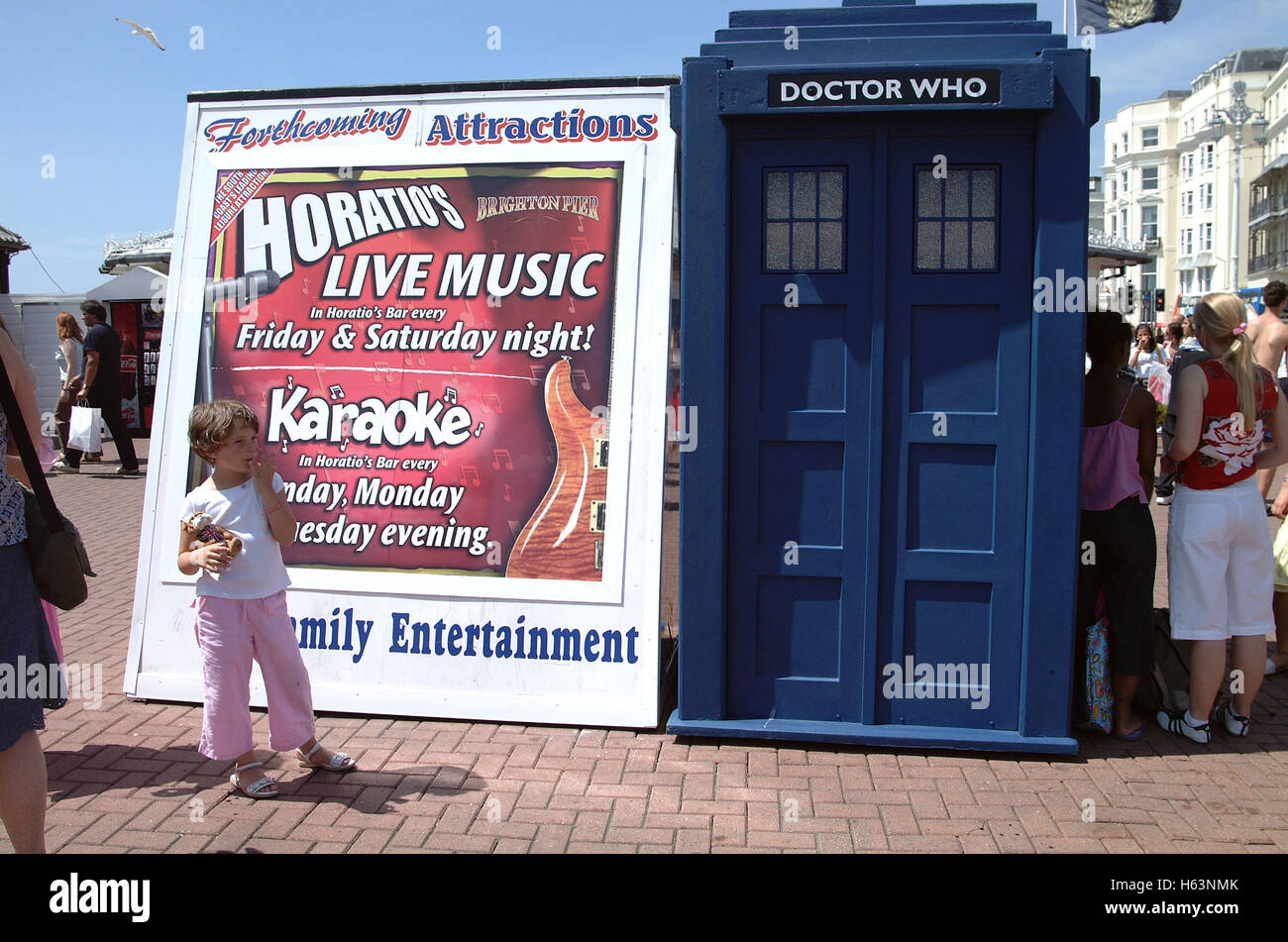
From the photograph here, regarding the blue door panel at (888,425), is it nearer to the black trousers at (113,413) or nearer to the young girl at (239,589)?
the young girl at (239,589)

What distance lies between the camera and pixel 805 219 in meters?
4.24

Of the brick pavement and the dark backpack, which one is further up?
the dark backpack

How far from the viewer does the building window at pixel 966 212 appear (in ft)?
13.7

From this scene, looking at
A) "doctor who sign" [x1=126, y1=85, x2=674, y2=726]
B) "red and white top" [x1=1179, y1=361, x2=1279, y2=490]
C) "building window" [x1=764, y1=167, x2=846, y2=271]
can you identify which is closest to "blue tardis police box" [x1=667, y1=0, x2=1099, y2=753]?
"building window" [x1=764, y1=167, x2=846, y2=271]

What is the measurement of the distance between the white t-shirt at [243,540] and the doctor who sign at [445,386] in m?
0.88

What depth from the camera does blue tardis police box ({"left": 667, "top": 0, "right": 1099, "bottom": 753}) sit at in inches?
162

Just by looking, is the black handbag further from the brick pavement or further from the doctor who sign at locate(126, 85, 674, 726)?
the doctor who sign at locate(126, 85, 674, 726)

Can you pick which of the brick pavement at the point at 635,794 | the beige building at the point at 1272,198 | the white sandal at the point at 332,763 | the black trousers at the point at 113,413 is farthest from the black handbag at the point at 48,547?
the beige building at the point at 1272,198

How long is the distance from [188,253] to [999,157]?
3.82 meters

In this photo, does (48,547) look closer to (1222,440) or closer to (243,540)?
(243,540)

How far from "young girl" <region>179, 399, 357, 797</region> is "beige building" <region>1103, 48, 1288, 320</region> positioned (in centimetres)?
7185
